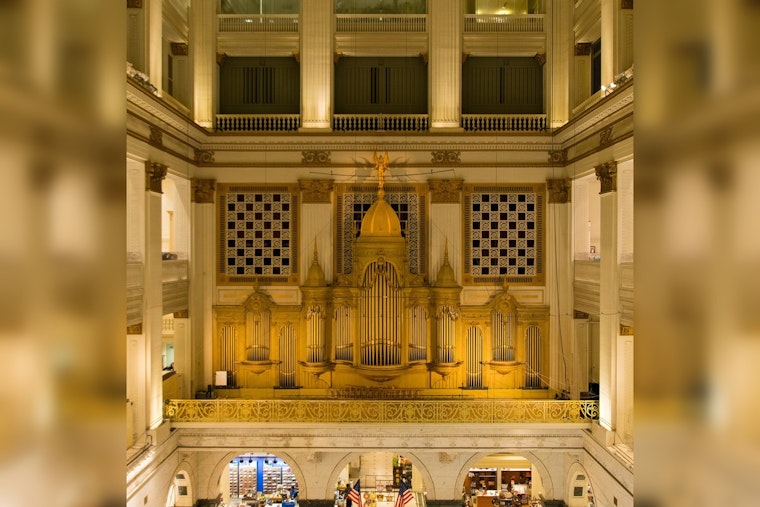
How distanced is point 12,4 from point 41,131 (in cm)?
18

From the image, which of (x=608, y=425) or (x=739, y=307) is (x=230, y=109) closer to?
(x=608, y=425)

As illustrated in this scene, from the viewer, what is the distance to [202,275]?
49.8 feet

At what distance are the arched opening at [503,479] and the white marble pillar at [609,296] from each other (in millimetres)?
5262

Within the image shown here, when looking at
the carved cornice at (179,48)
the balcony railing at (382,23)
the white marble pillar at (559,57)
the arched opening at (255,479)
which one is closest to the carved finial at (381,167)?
the balcony railing at (382,23)

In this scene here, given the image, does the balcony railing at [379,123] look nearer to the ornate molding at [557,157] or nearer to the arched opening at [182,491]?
the ornate molding at [557,157]

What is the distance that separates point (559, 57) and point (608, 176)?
5266 millimetres

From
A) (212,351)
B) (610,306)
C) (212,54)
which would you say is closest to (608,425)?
(610,306)

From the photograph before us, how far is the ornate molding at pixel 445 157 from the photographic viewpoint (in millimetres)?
15297

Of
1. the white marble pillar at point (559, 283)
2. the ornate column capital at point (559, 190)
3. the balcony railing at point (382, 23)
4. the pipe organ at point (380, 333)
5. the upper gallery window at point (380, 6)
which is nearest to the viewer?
the pipe organ at point (380, 333)

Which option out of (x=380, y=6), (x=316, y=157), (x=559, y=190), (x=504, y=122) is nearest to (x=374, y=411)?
(x=316, y=157)

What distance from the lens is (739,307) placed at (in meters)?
0.79

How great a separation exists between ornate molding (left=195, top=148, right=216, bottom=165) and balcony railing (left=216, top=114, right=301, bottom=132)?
2.58 ft

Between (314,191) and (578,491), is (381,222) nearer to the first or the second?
(314,191)

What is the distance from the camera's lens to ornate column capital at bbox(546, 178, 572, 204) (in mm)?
15000
